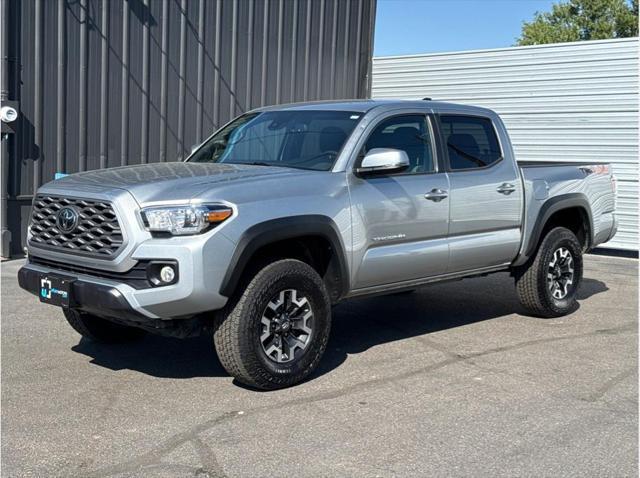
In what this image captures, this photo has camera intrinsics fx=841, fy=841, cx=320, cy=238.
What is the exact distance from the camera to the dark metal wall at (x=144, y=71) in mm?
11086

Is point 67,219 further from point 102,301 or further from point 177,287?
point 177,287

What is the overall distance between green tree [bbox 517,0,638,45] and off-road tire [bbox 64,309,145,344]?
42.4 meters

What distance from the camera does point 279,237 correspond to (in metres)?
5.38

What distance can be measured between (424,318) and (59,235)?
368cm

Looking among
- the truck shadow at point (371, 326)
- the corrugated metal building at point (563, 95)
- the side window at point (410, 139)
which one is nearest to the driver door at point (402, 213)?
the side window at point (410, 139)

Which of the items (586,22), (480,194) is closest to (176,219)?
(480,194)

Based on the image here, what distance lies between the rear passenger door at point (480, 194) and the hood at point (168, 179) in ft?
5.24

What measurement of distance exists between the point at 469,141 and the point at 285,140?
5.55ft

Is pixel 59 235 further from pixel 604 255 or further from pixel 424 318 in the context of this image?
pixel 604 255

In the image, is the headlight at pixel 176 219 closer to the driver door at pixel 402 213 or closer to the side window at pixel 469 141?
the driver door at pixel 402 213

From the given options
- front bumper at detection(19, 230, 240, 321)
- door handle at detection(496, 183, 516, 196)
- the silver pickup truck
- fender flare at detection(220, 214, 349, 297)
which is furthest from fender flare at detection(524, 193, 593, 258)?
front bumper at detection(19, 230, 240, 321)

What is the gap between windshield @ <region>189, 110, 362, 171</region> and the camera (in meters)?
6.15

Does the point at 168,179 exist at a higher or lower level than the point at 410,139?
lower

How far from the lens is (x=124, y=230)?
16.6 ft
